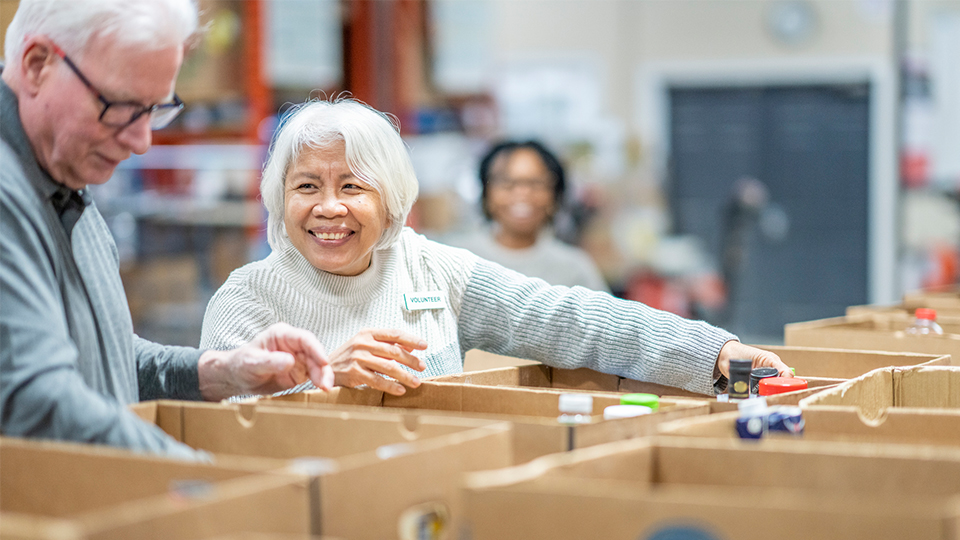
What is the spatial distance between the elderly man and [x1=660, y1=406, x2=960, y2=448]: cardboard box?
0.64m

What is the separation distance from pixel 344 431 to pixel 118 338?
0.41 m

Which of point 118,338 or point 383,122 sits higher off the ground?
point 383,122

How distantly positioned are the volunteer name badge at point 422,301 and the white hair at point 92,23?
31.1 inches

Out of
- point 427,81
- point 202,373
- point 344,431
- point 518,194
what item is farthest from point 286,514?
point 427,81

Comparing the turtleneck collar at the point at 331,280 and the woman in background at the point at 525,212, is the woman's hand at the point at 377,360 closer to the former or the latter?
the turtleneck collar at the point at 331,280

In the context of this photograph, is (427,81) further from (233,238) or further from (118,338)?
(118,338)

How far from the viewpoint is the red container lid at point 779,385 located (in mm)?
1507

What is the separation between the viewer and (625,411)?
1.33m

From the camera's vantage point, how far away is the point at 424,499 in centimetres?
101

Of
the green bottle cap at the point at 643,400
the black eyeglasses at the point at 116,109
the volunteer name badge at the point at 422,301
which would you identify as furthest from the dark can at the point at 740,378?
the black eyeglasses at the point at 116,109

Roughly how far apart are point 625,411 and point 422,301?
27.1 inches

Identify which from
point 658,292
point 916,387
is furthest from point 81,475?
point 658,292

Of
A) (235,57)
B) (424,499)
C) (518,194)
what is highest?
(235,57)

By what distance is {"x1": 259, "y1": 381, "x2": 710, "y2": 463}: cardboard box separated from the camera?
1.16m
